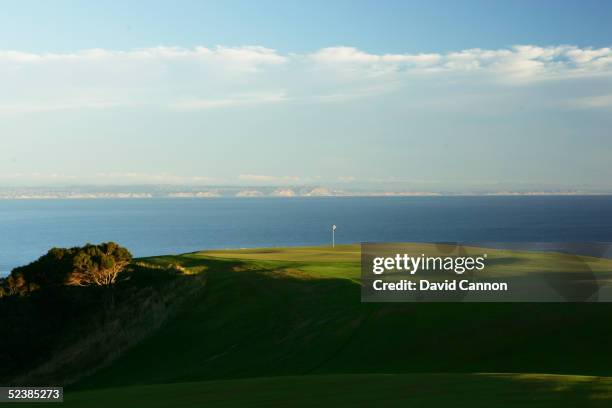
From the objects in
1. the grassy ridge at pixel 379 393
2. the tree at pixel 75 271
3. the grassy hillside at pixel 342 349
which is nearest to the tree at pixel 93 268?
the tree at pixel 75 271

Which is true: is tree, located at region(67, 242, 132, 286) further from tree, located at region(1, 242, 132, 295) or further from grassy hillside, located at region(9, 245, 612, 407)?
grassy hillside, located at region(9, 245, 612, 407)

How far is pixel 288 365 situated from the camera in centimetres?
2158

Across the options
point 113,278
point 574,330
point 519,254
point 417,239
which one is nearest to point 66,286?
point 113,278

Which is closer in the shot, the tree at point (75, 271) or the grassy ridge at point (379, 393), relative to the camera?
the grassy ridge at point (379, 393)

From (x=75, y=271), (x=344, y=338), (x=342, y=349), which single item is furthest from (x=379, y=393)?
(x=75, y=271)

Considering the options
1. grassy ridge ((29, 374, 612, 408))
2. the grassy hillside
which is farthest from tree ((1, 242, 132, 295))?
grassy ridge ((29, 374, 612, 408))

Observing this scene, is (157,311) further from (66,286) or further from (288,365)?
(288,365)

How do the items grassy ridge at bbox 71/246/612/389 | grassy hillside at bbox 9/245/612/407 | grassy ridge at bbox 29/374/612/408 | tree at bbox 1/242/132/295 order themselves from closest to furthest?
1. grassy ridge at bbox 29/374/612/408
2. grassy hillside at bbox 9/245/612/407
3. grassy ridge at bbox 71/246/612/389
4. tree at bbox 1/242/132/295

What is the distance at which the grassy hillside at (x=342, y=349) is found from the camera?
11.7m

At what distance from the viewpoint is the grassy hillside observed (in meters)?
11.7

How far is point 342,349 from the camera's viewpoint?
889 inches

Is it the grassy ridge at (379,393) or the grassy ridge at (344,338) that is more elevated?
the grassy ridge at (379,393)

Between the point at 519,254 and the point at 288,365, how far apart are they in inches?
786

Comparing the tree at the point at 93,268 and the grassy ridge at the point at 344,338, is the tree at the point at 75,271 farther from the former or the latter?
the grassy ridge at the point at 344,338
